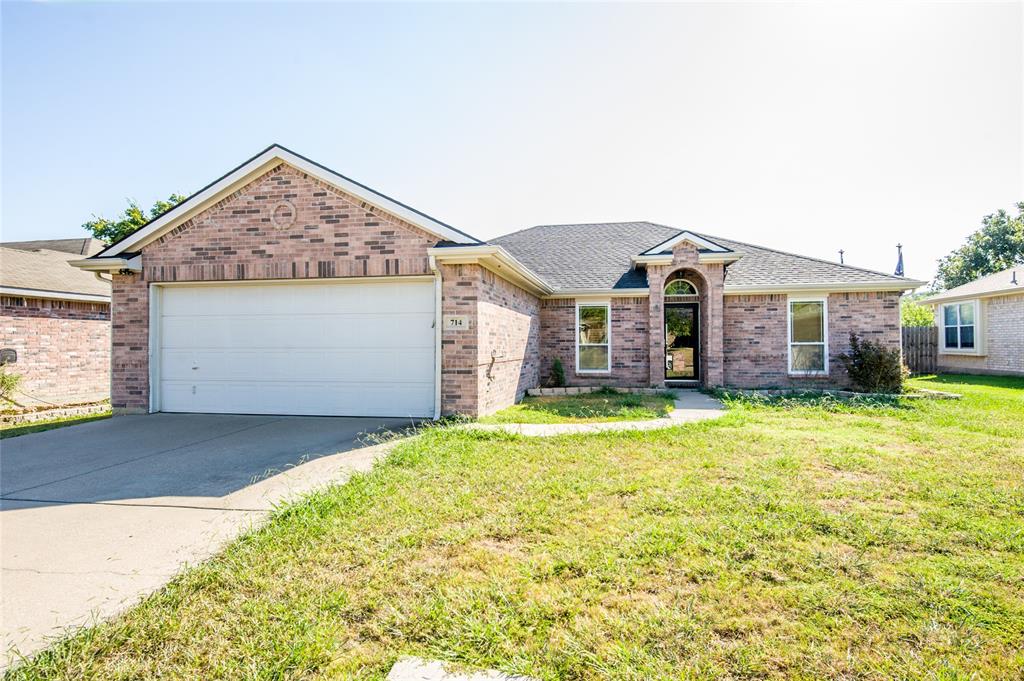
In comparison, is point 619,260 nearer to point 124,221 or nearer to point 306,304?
point 306,304

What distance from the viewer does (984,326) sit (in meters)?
17.4

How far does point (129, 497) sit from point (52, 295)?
34.6ft

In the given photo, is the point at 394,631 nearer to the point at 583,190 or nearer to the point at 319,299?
the point at 319,299

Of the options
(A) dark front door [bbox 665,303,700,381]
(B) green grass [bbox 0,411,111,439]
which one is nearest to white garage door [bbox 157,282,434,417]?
(B) green grass [bbox 0,411,111,439]

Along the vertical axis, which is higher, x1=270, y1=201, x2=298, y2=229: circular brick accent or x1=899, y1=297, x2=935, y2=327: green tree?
x1=270, y1=201, x2=298, y2=229: circular brick accent

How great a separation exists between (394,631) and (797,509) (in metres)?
3.47

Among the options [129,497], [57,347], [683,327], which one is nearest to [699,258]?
[683,327]

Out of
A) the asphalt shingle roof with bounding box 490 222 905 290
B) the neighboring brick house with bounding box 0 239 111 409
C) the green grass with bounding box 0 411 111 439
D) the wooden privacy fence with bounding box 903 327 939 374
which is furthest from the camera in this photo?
the wooden privacy fence with bounding box 903 327 939 374

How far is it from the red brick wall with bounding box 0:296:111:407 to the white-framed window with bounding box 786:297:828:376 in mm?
18734

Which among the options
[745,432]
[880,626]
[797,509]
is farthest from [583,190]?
[880,626]

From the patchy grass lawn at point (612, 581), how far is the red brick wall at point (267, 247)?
4.56 m

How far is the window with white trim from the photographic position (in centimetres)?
1803

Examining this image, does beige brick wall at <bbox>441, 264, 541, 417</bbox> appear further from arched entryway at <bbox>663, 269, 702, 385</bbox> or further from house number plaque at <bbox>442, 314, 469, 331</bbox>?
arched entryway at <bbox>663, 269, 702, 385</bbox>

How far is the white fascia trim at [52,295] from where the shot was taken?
10.7 meters
